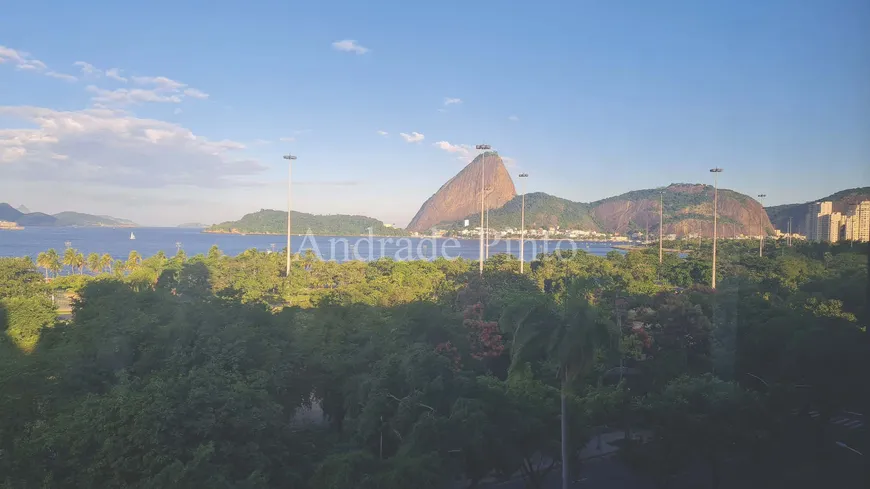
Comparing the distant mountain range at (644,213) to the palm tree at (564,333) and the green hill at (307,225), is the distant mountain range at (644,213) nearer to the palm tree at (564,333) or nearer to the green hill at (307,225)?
the green hill at (307,225)

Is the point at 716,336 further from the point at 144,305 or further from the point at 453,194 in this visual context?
the point at 453,194

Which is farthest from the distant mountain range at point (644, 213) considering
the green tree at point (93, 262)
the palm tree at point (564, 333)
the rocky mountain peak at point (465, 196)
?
the green tree at point (93, 262)

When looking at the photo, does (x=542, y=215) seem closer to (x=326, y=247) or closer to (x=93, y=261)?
(x=326, y=247)

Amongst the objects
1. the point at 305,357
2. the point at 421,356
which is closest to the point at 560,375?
the point at 421,356

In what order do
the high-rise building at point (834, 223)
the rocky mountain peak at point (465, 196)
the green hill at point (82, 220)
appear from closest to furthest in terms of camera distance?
1. the high-rise building at point (834, 223)
2. the rocky mountain peak at point (465, 196)
3. the green hill at point (82, 220)

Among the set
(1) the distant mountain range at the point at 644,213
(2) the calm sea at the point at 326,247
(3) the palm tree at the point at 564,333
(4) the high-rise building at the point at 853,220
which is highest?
(1) the distant mountain range at the point at 644,213

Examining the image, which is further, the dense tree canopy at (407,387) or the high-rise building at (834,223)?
the high-rise building at (834,223)

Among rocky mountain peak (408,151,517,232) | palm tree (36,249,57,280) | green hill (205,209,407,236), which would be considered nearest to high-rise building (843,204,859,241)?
palm tree (36,249,57,280)
